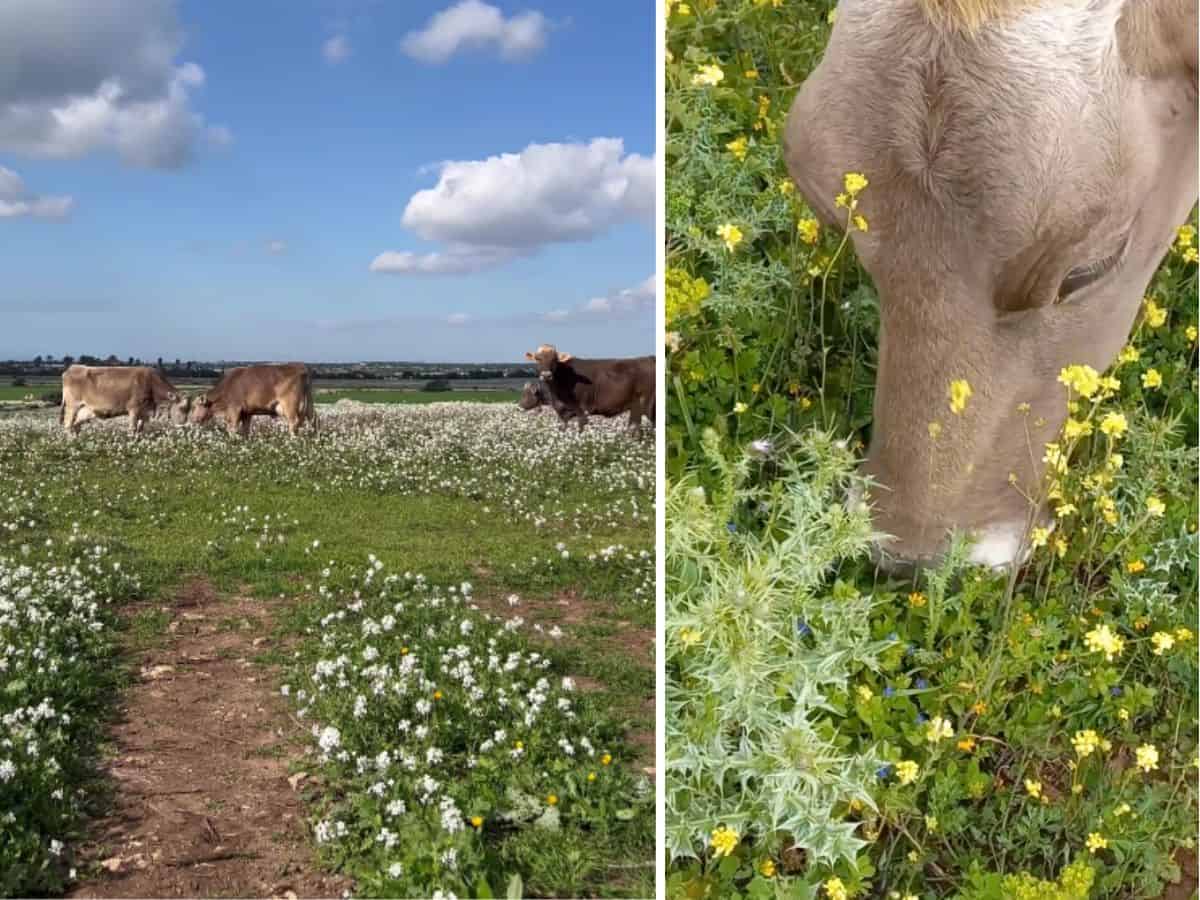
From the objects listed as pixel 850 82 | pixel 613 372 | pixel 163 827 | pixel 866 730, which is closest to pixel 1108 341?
pixel 850 82

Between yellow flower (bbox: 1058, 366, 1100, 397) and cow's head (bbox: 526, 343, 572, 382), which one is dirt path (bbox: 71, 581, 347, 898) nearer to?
cow's head (bbox: 526, 343, 572, 382)

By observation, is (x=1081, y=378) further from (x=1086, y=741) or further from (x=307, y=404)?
(x=307, y=404)

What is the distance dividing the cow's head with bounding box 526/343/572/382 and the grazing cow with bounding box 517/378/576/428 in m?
0.03

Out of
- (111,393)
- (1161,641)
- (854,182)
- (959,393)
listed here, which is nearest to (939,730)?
(1161,641)

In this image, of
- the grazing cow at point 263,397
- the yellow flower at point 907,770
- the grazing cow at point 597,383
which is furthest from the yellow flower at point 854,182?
the grazing cow at point 263,397

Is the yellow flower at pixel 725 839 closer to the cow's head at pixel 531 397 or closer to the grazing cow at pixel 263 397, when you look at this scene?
the cow's head at pixel 531 397

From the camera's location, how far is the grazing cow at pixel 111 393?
213cm

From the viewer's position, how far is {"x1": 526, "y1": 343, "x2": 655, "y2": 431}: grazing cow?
211 cm

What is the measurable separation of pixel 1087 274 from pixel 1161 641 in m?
0.83

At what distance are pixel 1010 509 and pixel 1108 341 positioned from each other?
0.36 metres

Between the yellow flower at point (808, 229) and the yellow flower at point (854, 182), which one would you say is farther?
the yellow flower at point (808, 229)

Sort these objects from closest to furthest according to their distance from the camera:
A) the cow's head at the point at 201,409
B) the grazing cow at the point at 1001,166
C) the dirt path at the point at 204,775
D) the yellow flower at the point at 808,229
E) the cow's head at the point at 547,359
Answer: the grazing cow at the point at 1001,166 → the dirt path at the point at 204,775 → the yellow flower at the point at 808,229 → the cow's head at the point at 547,359 → the cow's head at the point at 201,409

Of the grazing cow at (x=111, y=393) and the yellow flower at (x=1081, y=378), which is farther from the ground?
the yellow flower at (x=1081, y=378)

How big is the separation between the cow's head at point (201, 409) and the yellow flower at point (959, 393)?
1.64 metres
